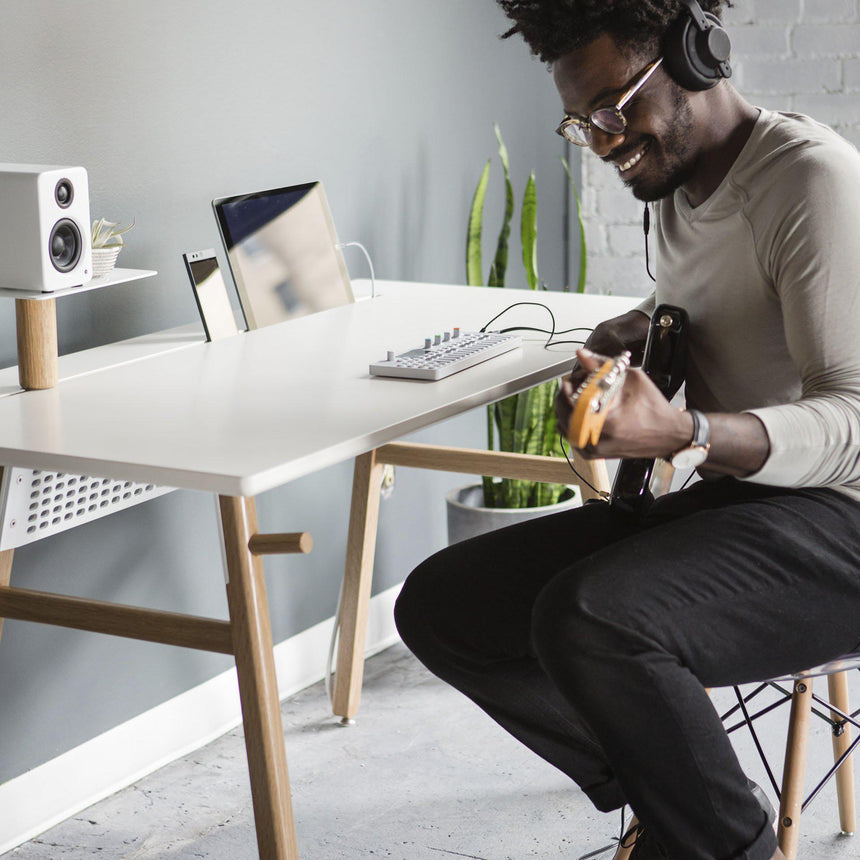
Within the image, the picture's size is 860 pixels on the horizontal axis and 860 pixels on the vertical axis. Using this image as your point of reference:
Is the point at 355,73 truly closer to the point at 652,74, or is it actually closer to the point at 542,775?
the point at 652,74

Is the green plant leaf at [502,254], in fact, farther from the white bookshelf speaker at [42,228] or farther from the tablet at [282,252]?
the white bookshelf speaker at [42,228]

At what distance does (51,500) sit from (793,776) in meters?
1.10

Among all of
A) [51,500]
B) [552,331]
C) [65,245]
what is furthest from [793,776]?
[65,245]

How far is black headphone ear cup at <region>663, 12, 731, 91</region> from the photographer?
1421 mm

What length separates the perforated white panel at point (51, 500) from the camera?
166 centimetres

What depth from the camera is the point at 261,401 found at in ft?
5.02

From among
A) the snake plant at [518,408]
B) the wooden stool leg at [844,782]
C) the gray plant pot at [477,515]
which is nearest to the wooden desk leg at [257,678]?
the wooden stool leg at [844,782]

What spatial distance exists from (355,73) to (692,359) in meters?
1.26

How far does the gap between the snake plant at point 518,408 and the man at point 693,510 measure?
41.5 inches

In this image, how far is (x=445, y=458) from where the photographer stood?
89.0 inches

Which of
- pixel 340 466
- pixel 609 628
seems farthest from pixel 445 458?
pixel 609 628

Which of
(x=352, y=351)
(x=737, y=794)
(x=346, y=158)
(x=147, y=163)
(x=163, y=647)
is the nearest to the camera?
(x=737, y=794)

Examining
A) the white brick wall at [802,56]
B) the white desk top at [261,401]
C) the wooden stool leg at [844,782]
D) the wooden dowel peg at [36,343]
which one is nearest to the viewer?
the white desk top at [261,401]

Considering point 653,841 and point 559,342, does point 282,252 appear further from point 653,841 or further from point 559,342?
point 653,841
